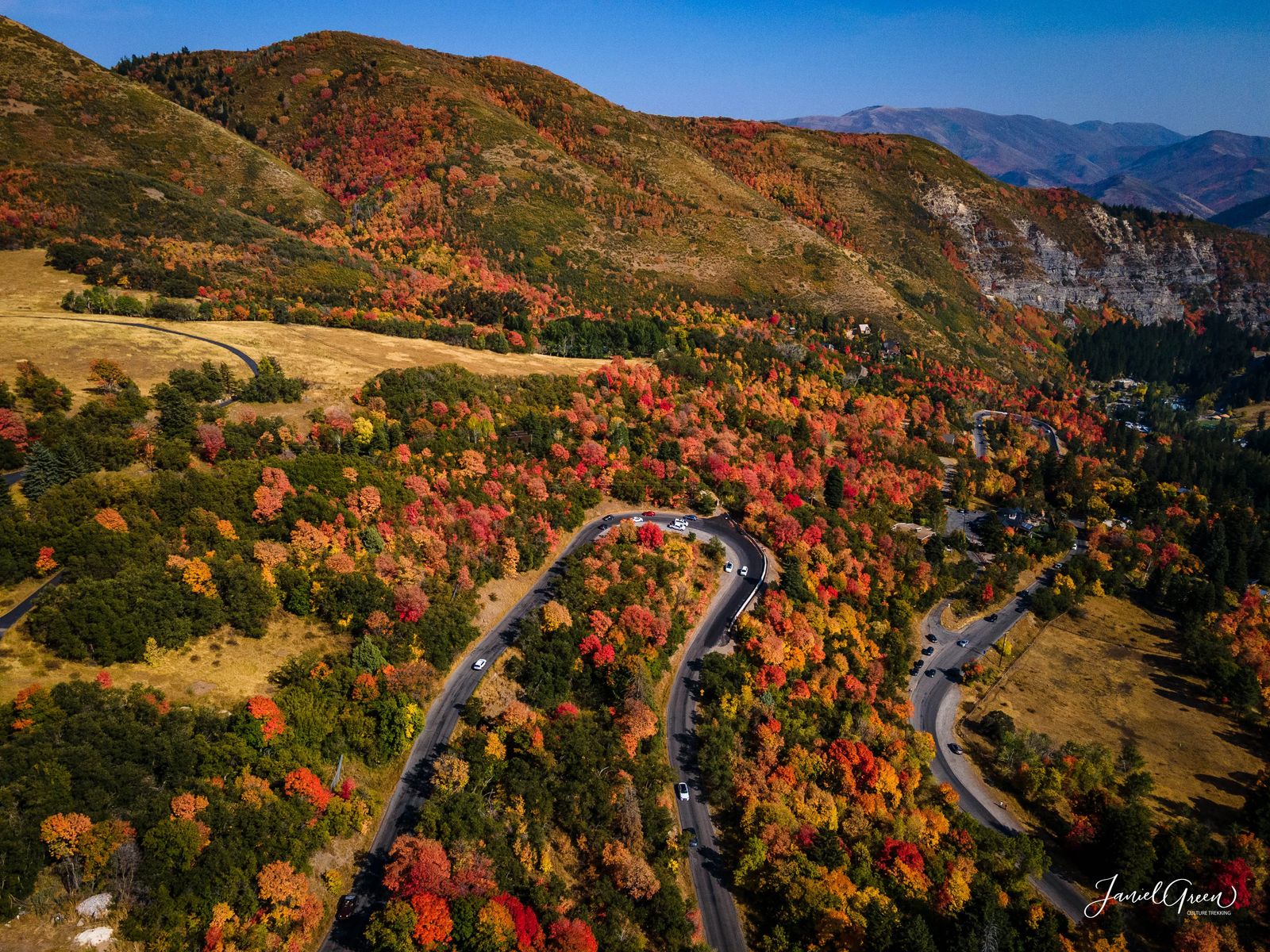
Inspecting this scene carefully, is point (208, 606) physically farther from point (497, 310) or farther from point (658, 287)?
point (658, 287)

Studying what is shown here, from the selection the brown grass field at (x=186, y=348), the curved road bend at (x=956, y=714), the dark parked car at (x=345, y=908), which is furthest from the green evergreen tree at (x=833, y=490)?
the dark parked car at (x=345, y=908)

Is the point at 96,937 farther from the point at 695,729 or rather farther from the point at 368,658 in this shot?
the point at 695,729

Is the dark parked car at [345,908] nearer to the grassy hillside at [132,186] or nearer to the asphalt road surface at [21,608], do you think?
Result: the asphalt road surface at [21,608]

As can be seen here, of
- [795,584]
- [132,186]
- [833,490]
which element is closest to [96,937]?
[795,584]

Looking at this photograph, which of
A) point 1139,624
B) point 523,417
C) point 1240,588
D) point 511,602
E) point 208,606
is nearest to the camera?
point 208,606

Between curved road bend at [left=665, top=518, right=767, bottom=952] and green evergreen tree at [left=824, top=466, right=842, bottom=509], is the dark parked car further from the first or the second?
green evergreen tree at [left=824, top=466, right=842, bottom=509]

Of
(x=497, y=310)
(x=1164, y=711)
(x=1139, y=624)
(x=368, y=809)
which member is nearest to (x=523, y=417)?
(x=497, y=310)
